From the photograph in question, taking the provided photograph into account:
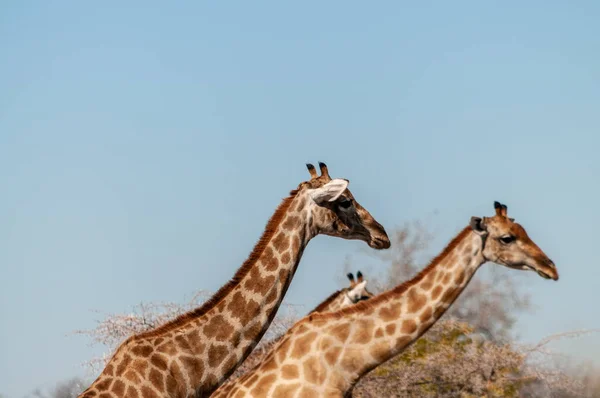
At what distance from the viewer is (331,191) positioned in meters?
13.5

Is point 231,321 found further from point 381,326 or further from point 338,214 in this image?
point 338,214

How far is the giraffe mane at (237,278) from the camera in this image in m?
12.7

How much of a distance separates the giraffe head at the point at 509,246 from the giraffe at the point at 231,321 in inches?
69.0

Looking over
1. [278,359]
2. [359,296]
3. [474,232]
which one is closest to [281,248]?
[278,359]

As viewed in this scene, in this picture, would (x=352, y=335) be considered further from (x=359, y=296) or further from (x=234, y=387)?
(x=359, y=296)

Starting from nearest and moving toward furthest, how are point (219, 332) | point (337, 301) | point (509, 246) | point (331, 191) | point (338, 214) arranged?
point (509, 246), point (219, 332), point (331, 191), point (338, 214), point (337, 301)

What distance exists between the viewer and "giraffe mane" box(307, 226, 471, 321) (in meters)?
12.5

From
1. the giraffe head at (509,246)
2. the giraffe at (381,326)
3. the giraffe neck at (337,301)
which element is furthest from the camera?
the giraffe neck at (337,301)

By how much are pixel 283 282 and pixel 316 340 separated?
0.78 m

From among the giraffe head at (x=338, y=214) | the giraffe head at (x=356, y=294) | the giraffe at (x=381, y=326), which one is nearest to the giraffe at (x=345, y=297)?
the giraffe head at (x=356, y=294)

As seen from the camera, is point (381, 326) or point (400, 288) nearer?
point (381, 326)

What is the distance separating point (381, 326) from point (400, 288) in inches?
17.2

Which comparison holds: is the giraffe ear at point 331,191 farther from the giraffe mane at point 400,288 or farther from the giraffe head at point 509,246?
the giraffe head at point 509,246

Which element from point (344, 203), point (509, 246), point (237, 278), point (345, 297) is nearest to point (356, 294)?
point (345, 297)
